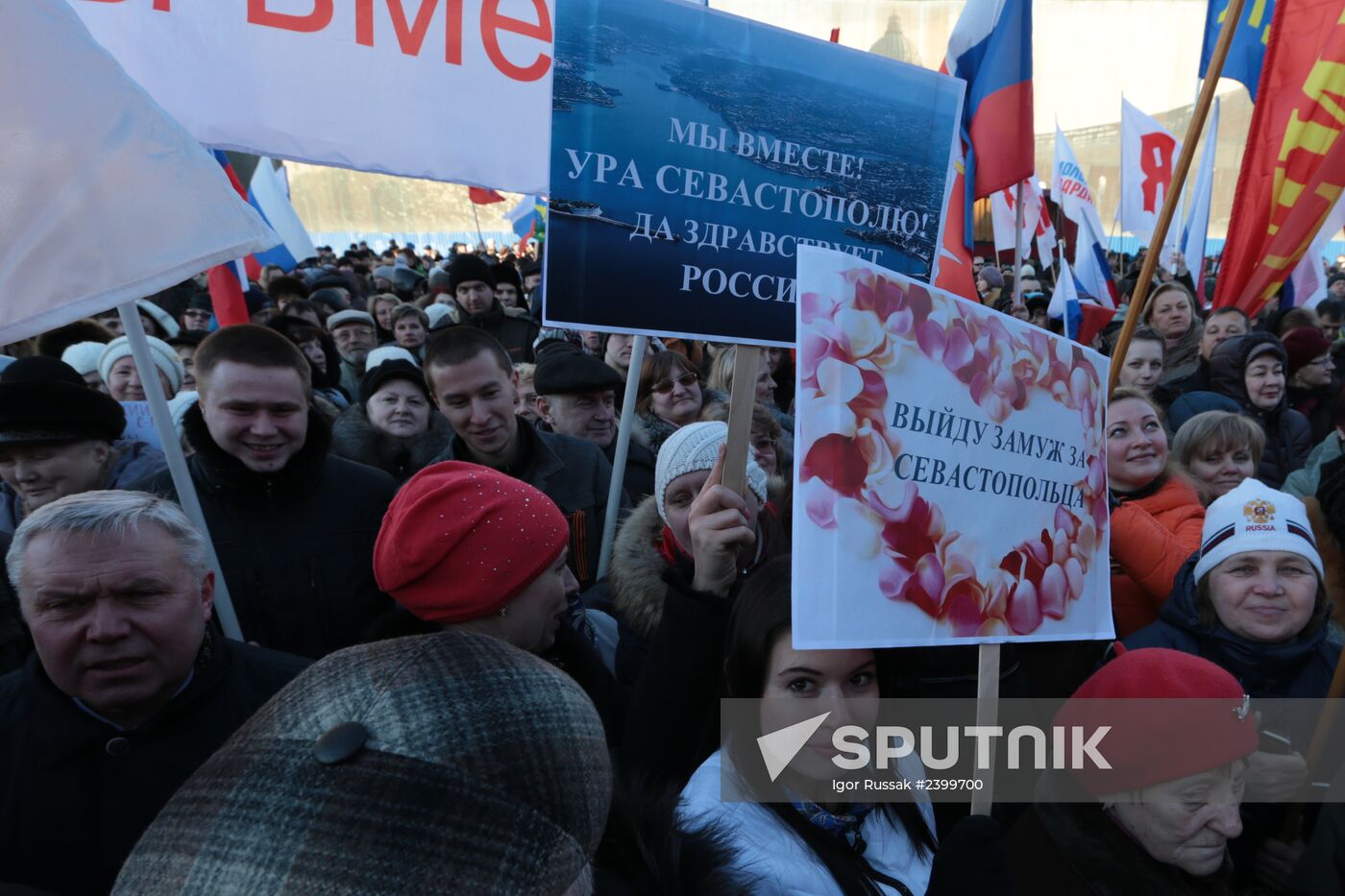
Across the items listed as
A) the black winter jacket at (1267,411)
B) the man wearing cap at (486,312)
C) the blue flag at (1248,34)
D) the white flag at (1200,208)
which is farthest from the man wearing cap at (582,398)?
the white flag at (1200,208)

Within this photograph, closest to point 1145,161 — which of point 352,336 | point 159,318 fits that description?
point 352,336

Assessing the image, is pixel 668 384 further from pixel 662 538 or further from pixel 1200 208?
pixel 1200 208

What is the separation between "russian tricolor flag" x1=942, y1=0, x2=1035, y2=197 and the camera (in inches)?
160

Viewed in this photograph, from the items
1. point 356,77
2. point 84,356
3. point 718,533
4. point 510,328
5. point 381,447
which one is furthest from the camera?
point 510,328

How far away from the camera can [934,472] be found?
4.60 feet

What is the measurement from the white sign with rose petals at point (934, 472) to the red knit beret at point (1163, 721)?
167mm

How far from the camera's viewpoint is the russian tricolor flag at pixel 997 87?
407cm

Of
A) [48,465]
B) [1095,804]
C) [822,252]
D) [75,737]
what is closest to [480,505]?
[75,737]

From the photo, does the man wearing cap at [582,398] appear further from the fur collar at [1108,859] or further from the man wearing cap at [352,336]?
the man wearing cap at [352,336]

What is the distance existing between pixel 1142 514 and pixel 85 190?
112 inches

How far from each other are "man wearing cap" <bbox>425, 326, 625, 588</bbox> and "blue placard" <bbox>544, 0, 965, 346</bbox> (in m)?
1.39

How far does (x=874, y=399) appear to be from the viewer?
1.32m

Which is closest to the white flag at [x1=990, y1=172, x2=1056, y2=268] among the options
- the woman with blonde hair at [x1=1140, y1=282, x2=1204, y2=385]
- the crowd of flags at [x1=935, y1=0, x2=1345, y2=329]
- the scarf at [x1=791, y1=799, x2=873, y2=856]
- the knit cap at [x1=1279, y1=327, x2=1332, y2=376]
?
the woman with blonde hair at [x1=1140, y1=282, x2=1204, y2=385]
